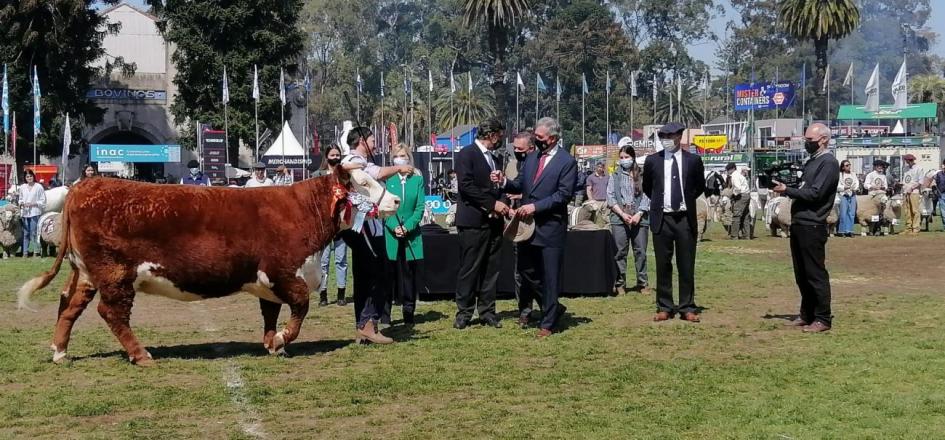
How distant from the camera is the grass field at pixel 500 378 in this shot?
749 cm

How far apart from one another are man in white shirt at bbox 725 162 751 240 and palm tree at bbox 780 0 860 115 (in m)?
55.7

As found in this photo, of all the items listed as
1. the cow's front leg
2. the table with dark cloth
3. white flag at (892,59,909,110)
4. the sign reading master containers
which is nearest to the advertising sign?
white flag at (892,59,909,110)

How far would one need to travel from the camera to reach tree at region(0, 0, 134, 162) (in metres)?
59.1

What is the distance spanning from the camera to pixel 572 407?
8.05m

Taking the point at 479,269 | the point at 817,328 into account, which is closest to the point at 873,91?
the point at 817,328

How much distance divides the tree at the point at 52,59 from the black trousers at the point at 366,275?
5271 centimetres

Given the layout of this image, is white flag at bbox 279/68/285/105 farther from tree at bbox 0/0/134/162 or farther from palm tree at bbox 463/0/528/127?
palm tree at bbox 463/0/528/127

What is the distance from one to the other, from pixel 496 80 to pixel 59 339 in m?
73.6

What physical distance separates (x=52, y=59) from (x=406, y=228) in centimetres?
5301

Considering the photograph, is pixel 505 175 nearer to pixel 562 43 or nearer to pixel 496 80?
pixel 496 80

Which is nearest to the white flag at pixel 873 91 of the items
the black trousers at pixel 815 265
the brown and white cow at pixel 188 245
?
the black trousers at pixel 815 265

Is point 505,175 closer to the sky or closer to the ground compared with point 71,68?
closer to the ground

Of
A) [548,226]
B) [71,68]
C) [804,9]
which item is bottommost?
[548,226]

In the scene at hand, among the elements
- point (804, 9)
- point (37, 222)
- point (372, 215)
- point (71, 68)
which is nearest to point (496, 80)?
point (804, 9)
